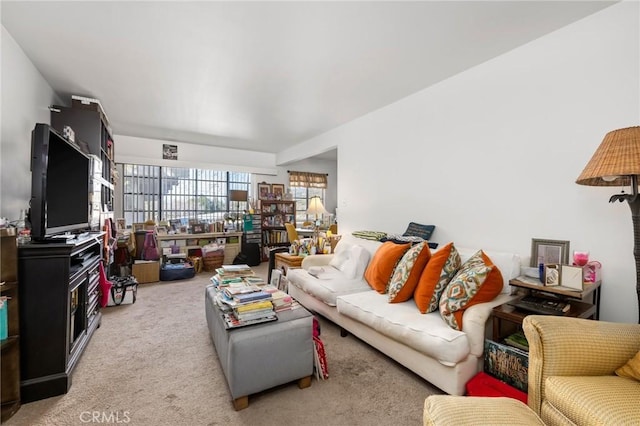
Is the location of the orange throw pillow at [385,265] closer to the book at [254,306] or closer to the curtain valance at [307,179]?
the book at [254,306]

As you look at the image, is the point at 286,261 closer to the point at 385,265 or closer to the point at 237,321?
the point at 385,265

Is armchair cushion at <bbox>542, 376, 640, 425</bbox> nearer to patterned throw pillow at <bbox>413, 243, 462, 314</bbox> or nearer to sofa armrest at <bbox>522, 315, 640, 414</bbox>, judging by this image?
sofa armrest at <bbox>522, 315, 640, 414</bbox>

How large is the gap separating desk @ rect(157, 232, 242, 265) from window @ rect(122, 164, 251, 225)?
1.45ft

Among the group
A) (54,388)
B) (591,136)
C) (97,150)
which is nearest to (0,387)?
(54,388)

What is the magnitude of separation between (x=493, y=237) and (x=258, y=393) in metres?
2.29

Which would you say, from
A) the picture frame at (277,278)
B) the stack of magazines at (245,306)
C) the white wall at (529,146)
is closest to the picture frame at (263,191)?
the picture frame at (277,278)

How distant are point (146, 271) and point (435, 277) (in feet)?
14.5

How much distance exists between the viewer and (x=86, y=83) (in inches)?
117

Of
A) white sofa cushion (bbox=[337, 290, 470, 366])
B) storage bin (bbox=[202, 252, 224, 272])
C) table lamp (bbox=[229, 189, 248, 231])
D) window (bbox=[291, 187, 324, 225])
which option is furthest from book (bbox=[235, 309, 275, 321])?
window (bbox=[291, 187, 324, 225])

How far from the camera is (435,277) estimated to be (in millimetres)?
2037

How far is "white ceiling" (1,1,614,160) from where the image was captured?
6.14ft

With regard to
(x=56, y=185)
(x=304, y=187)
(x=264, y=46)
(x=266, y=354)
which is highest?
(x=264, y=46)

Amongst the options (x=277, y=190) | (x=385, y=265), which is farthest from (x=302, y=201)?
(x=385, y=265)

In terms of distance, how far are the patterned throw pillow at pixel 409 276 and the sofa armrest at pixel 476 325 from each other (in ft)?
1.59
